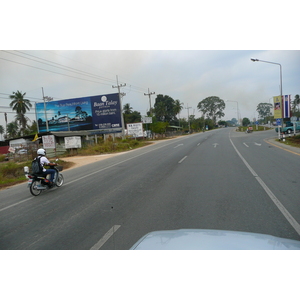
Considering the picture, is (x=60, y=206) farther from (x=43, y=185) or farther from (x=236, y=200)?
(x=236, y=200)

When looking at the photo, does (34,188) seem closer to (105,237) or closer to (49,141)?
(105,237)

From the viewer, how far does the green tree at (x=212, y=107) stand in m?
137

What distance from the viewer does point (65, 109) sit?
41.8m

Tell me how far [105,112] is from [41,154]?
29.5 metres

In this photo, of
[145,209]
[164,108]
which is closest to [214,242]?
[145,209]

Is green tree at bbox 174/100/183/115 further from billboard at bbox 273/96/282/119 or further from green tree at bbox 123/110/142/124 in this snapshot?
billboard at bbox 273/96/282/119

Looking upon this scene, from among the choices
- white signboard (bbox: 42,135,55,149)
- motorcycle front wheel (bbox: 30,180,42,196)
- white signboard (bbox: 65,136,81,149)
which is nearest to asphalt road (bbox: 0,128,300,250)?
motorcycle front wheel (bbox: 30,180,42,196)

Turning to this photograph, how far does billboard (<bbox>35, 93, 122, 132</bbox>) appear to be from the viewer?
1473 inches

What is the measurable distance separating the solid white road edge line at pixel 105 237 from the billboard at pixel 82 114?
3269cm

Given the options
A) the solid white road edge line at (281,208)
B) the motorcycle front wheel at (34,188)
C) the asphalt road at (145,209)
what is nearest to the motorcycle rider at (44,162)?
the motorcycle front wheel at (34,188)

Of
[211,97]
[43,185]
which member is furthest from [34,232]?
[211,97]

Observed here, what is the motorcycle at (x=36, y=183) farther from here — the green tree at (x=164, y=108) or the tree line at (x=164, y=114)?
the green tree at (x=164, y=108)

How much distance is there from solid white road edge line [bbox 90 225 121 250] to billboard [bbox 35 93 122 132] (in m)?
32.7

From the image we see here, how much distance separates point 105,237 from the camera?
4.71m
